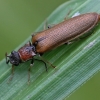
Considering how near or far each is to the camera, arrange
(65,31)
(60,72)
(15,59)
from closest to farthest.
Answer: (60,72)
(65,31)
(15,59)

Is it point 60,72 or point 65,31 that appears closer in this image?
point 60,72

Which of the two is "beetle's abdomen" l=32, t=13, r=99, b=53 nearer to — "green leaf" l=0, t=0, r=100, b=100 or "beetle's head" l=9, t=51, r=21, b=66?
"green leaf" l=0, t=0, r=100, b=100

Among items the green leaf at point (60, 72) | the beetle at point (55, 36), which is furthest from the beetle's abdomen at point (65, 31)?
the green leaf at point (60, 72)

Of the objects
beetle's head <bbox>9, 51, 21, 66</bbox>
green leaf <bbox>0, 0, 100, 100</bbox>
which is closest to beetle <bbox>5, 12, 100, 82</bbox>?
beetle's head <bbox>9, 51, 21, 66</bbox>

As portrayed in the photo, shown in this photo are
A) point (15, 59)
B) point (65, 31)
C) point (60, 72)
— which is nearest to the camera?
A: point (60, 72)

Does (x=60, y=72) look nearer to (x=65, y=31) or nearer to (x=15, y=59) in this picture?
(x=65, y=31)

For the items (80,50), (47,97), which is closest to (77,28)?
(80,50)

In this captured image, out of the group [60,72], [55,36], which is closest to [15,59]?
[55,36]

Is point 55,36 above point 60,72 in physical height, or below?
above

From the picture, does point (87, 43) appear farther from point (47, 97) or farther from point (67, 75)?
point (47, 97)
